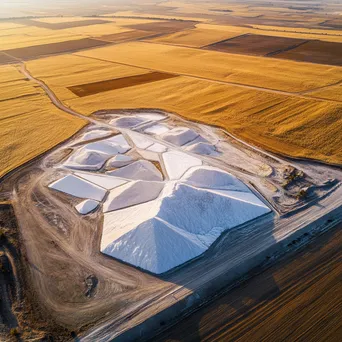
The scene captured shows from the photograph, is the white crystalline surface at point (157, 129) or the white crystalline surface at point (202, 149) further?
the white crystalline surface at point (157, 129)

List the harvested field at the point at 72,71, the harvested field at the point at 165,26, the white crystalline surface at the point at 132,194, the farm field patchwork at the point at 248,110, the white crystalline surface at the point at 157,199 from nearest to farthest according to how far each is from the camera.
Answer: the white crystalline surface at the point at 157,199, the white crystalline surface at the point at 132,194, the farm field patchwork at the point at 248,110, the harvested field at the point at 72,71, the harvested field at the point at 165,26

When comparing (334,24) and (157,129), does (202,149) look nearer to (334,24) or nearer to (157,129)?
(157,129)

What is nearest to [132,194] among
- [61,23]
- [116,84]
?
[116,84]

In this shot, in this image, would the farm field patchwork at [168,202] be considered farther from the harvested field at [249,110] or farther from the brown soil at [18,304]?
the harvested field at [249,110]

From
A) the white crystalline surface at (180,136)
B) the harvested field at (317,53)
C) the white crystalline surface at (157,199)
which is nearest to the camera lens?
the white crystalline surface at (157,199)

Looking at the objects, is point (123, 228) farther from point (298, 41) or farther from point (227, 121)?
point (298, 41)

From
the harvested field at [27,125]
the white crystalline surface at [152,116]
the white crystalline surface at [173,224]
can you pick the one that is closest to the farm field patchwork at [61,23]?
the harvested field at [27,125]
